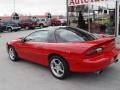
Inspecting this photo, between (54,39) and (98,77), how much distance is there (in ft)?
5.18

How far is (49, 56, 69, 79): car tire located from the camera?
556 centimetres

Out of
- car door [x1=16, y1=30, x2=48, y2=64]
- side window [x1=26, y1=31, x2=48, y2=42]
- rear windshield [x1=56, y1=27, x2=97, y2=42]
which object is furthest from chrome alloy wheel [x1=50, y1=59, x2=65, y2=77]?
side window [x1=26, y1=31, x2=48, y2=42]

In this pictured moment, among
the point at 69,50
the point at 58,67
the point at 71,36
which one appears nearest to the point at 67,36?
the point at 71,36

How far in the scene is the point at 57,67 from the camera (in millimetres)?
5840

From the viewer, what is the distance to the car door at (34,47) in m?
6.32

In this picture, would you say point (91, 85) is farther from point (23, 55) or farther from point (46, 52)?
point (23, 55)

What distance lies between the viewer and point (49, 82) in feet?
18.4

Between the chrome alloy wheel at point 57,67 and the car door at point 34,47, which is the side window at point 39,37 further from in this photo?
the chrome alloy wheel at point 57,67

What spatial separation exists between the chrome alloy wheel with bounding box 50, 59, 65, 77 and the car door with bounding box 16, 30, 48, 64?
405mm

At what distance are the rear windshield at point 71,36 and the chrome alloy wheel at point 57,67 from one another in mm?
599

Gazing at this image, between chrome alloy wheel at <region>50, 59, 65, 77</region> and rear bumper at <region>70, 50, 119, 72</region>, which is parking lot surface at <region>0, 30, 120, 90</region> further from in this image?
rear bumper at <region>70, 50, 119, 72</region>

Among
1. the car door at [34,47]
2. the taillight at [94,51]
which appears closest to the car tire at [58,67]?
the car door at [34,47]

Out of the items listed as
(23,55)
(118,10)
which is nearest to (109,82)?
(23,55)

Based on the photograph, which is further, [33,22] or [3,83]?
[33,22]
